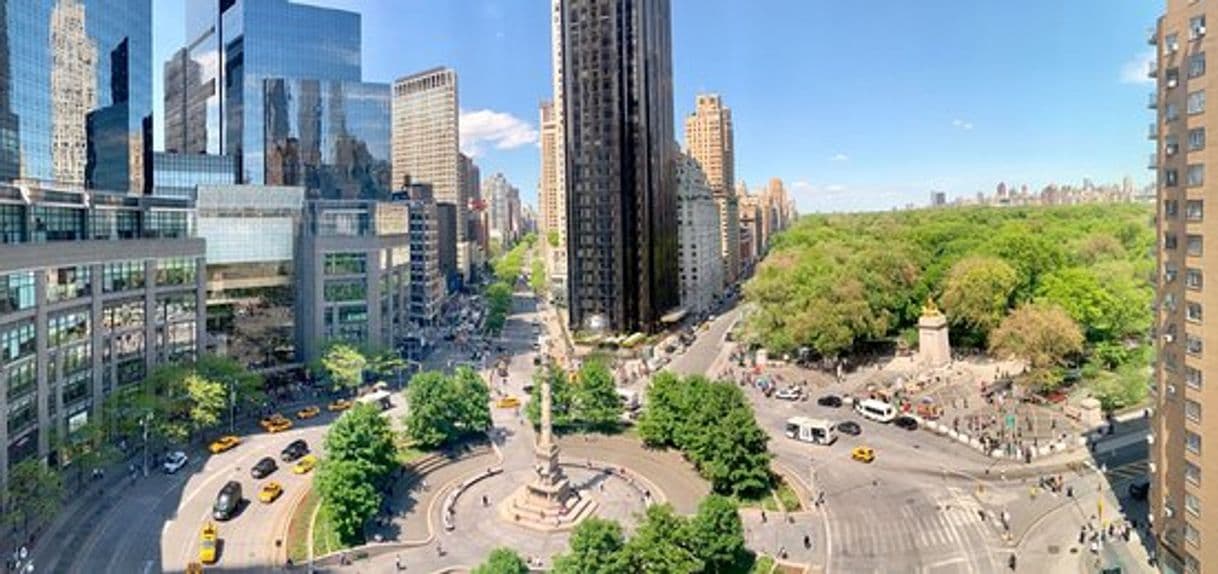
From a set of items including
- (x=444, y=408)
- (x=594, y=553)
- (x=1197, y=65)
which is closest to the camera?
(x=594, y=553)

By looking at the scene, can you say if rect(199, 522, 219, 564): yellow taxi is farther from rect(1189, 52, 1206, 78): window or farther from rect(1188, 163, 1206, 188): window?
rect(1189, 52, 1206, 78): window

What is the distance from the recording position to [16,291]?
40.8 m

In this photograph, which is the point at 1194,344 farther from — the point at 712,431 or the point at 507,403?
the point at 507,403

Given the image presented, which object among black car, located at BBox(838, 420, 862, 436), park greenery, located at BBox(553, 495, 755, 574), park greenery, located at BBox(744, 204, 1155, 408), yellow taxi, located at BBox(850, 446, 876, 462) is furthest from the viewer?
park greenery, located at BBox(744, 204, 1155, 408)

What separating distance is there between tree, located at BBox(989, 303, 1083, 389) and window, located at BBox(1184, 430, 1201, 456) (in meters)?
31.2

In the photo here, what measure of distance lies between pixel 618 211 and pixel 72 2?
69070 millimetres

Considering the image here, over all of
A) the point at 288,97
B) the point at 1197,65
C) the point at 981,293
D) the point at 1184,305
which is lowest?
the point at 981,293

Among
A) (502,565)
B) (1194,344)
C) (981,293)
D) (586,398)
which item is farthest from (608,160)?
(502,565)

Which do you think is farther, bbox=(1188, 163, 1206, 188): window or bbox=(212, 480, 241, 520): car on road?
bbox=(212, 480, 241, 520): car on road

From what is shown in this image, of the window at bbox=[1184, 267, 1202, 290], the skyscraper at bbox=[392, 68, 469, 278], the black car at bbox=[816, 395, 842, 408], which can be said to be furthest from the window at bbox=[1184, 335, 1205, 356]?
the skyscraper at bbox=[392, 68, 469, 278]

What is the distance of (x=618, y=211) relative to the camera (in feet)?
302

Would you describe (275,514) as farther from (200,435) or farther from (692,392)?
(692,392)

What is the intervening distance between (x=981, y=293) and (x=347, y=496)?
63.1m

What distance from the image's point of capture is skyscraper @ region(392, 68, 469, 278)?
190125mm
